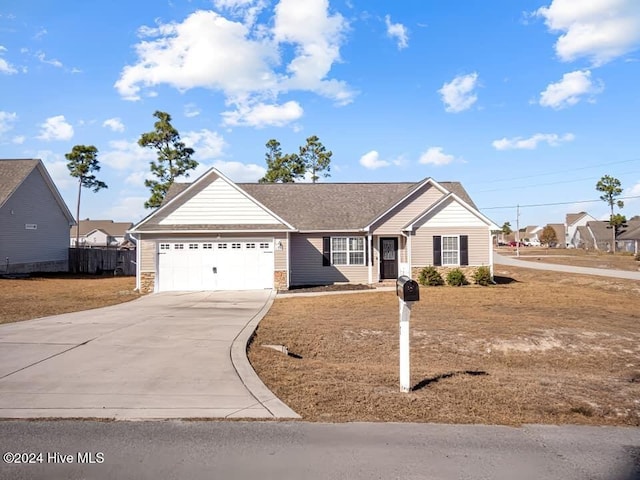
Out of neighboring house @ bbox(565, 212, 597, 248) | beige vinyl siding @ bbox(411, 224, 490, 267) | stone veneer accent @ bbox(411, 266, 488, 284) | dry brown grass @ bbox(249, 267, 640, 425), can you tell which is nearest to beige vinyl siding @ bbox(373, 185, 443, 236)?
beige vinyl siding @ bbox(411, 224, 490, 267)

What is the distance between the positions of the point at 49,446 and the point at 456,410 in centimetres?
415

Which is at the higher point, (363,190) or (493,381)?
(363,190)

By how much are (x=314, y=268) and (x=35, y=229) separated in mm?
19888

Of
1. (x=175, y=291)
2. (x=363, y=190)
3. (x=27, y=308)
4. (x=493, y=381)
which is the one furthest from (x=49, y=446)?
(x=363, y=190)

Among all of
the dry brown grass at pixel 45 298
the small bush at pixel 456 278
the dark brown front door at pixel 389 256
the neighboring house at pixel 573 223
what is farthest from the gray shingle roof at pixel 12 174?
the neighboring house at pixel 573 223

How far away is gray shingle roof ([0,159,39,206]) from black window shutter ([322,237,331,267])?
19269 millimetres

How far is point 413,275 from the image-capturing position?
872 inches

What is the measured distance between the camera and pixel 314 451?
4.04 m

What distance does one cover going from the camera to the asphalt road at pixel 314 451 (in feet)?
12.1

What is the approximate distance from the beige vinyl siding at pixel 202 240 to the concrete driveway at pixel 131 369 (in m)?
7.99

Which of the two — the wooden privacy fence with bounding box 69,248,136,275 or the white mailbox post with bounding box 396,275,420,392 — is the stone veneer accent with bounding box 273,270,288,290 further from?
the wooden privacy fence with bounding box 69,248,136,275

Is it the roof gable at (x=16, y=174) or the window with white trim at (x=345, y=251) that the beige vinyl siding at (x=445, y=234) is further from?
the roof gable at (x=16, y=174)

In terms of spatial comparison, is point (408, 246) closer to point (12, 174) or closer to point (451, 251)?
point (451, 251)

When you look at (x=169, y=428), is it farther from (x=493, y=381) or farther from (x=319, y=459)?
(x=493, y=381)
